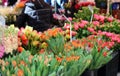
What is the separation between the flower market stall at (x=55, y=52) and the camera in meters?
1.75

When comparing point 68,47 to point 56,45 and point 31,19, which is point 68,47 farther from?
point 31,19

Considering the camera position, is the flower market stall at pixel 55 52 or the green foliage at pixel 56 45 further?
the green foliage at pixel 56 45

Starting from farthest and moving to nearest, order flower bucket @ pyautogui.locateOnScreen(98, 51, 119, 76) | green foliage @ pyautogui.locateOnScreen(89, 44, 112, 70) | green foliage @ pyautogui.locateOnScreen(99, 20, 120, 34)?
green foliage @ pyautogui.locateOnScreen(99, 20, 120, 34) → flower bucket @ pyautogui.locateOnScreen(98, 51, 119, 76) → green foliage @ pyautogui.locateOnScreen(89, 44, 112, 70)

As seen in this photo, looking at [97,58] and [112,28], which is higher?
[97,58]

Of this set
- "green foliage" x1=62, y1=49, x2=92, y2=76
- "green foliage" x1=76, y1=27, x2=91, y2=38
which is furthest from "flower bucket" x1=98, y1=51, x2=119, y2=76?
"green foliage" x1=62, y1=49, x2=92, y2=76

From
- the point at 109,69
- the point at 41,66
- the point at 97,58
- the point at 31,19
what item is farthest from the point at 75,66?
the point at 31,19

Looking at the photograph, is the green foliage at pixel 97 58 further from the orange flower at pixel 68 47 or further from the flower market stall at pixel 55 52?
the orange flower at pixel 68 47

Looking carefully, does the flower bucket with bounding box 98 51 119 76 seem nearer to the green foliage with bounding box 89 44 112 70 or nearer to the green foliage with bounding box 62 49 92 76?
the green foliage with bounding box 89 44 112 70

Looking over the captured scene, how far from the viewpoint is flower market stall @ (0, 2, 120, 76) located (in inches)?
68.8

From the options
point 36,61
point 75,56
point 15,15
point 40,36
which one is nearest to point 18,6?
point 15,15

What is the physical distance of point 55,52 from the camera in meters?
2.50

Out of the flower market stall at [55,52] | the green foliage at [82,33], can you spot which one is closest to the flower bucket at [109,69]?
the flower market stall at [55,52]

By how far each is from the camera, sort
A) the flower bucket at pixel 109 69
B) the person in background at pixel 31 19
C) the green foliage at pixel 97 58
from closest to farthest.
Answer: the green foliage at pixel 97 58
the flower bucket at pixel 109 69
the person in background at pixel 31 19

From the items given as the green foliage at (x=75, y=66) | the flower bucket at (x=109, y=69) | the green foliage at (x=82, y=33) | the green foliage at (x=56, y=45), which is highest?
the green foliage at (x=75, y=66)
